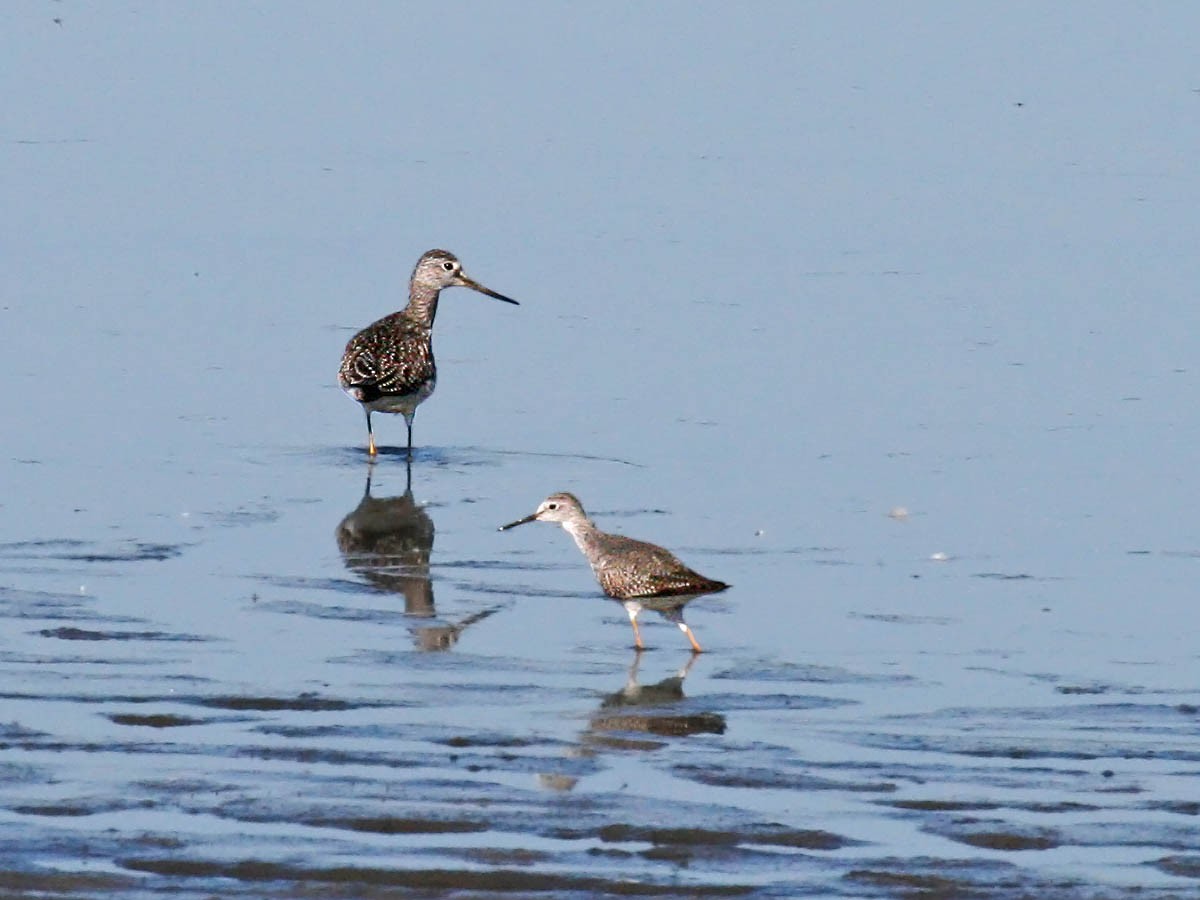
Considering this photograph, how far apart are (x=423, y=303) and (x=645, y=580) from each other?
692 centimetres

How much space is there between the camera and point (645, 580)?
36.8 feet

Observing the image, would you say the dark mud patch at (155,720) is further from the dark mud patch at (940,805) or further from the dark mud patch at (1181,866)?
the dark mud patch at (1181,866)

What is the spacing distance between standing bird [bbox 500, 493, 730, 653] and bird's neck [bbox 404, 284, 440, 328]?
5933mm

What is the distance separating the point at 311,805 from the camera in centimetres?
840

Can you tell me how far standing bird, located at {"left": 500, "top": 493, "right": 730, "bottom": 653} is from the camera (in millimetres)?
11227

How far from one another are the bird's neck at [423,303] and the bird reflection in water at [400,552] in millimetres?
2674

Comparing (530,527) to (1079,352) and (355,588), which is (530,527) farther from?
(1079,352)

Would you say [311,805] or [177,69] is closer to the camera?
[311,805]

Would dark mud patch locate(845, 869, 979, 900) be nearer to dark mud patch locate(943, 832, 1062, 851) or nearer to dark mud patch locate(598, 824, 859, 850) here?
dark mud patch locate(598, 824, 859, 850)

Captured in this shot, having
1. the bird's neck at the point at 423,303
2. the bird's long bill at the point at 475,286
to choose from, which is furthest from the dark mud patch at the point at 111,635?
the bird's long bill at the point at 475,286

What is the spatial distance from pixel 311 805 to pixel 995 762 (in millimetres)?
2594

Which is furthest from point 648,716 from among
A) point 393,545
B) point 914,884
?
point 393,545

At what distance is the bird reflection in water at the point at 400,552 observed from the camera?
11398 millimetres

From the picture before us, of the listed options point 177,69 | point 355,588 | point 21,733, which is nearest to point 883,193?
point 177,69
